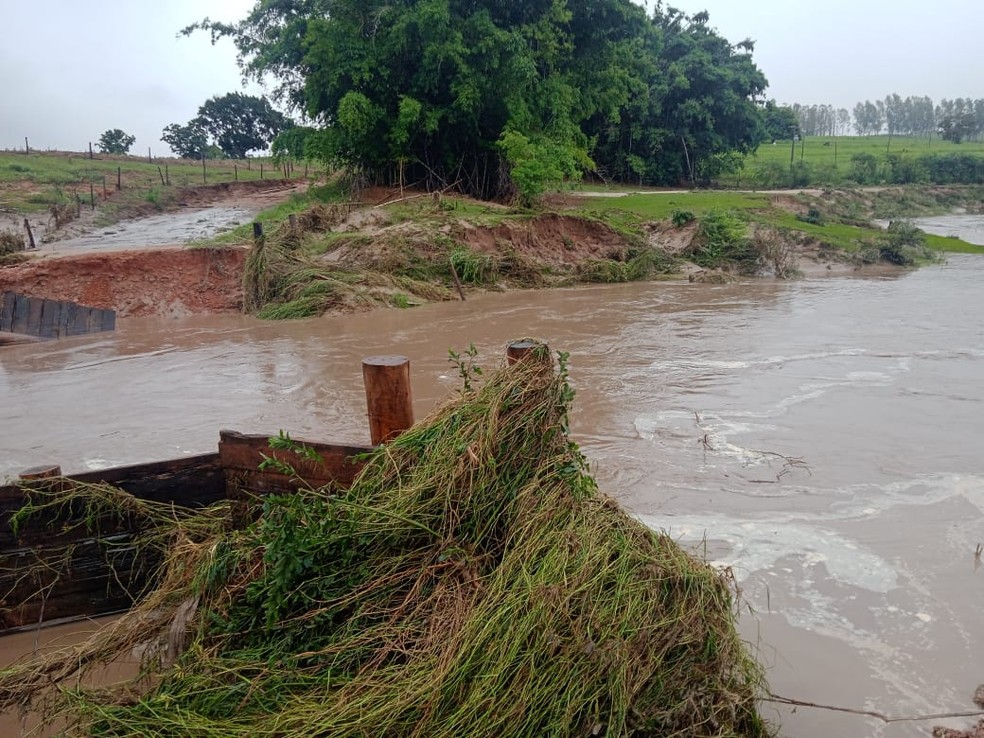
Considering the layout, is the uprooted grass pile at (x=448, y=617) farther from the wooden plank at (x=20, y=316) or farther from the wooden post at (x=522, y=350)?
the wooden plank at (x=20, y=316)

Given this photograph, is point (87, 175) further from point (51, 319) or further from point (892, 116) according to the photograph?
point (892, 116)

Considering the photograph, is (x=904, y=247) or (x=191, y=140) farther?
(x=191, y=140)

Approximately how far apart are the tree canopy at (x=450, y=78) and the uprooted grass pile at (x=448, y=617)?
1657 cm

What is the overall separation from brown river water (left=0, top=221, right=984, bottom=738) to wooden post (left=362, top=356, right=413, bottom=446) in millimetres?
473

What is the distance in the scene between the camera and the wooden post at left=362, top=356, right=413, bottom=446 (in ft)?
13.4

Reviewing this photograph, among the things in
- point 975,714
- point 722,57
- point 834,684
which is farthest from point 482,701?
point 722,57

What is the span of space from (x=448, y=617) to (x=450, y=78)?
1967 cm

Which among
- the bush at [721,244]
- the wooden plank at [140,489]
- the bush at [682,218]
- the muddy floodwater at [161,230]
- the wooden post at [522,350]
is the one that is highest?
the muddy floodwater at [161,230]

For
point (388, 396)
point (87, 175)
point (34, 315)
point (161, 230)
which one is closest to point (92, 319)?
point (34, 315)

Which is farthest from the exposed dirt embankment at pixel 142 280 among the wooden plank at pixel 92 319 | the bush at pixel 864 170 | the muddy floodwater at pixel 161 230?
the bush at pixel 864 170

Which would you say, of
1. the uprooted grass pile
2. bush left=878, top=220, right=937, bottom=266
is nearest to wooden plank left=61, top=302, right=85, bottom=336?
the uprooted grass pile

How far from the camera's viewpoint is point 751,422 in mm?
7461

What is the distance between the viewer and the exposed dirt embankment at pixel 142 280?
13.9m

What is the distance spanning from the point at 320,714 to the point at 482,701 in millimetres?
570
